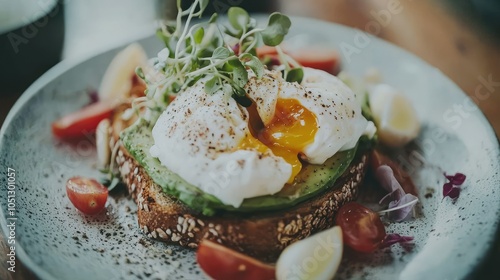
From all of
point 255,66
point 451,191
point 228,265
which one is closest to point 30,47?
point 255,66

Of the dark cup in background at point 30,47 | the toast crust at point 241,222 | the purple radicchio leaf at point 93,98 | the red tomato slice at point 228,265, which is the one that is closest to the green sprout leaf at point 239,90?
the toast crust at point 241,222

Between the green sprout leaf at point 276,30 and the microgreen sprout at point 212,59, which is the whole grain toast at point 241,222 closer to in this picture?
the microgreen sprout at point 212,59

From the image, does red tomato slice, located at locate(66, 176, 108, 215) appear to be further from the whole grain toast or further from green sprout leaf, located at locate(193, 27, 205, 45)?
green sprout leaf, located at locate(193, 27, 205, 45)

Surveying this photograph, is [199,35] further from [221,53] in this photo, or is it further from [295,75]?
[295,75]

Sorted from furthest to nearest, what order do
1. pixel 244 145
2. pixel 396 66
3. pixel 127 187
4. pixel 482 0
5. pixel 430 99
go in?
pixel 482 0 < pixel 396 66 < pixel 430 99 < pixel 127 187 < pixel 244 145

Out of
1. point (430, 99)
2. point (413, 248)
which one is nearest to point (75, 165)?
point (413, 248)

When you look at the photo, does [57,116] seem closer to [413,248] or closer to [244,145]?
[244,145]
